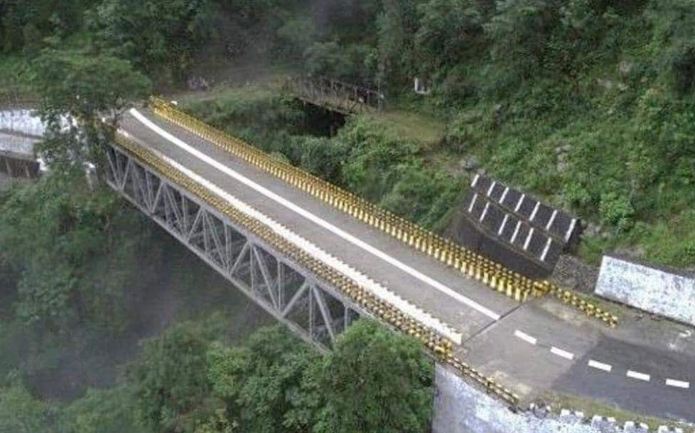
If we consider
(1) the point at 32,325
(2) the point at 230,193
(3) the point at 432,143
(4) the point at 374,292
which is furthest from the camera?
(1) the point at 32,325

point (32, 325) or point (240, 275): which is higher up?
point (240, 275)

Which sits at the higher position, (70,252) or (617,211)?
(617,211)

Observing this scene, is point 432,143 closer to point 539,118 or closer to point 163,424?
point 539,118

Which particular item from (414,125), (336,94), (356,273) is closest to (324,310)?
(356,273)

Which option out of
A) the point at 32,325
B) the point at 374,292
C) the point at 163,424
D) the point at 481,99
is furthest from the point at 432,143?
the point at 32,325

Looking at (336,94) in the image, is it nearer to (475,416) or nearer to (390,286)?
(390,286)

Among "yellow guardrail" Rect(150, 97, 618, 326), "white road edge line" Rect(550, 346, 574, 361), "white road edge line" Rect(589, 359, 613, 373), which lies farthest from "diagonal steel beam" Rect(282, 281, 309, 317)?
"white road edge line" Rect(589, 359, 613, 373)
